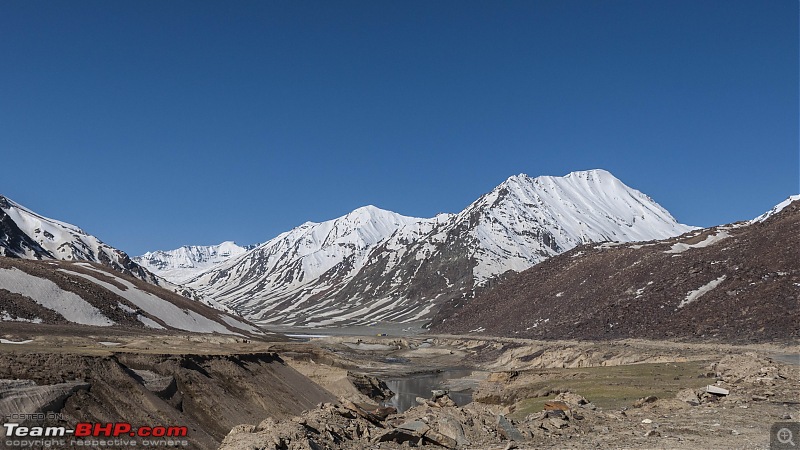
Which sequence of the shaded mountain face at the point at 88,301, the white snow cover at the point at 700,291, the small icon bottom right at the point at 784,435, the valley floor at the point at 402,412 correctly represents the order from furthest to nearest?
1. the white snow cover at the point at 700,291
2. the shaded mountain face at the point at 88,301
3. the valley floor at the point at 402,412
4. the small icon bottom right at the point at 784,435

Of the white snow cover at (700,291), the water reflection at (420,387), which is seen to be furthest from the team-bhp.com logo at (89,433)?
the white snow cover at (700,291)

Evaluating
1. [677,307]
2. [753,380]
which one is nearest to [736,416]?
[753,380]

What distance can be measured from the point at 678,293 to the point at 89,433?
379 ft

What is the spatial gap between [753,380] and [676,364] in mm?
28518

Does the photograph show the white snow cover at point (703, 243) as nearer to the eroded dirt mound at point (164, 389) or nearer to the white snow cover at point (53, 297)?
the eroded dirt mound at point (164, 389)

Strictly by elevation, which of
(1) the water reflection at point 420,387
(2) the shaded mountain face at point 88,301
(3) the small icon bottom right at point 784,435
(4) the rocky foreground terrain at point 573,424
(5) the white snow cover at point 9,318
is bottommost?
(1) the water reflection at point 420,387

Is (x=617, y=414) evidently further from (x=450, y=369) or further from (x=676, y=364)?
(x=450, y=369)

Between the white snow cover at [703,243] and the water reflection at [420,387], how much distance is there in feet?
244

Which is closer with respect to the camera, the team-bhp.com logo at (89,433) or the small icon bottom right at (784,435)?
the small icon bottom right at (784,435)

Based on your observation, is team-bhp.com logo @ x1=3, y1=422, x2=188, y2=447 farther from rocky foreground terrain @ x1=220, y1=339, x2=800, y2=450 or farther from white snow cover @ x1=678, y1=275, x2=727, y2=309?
white snow cover @ x1=678, y1=275, x2=727, y2=309

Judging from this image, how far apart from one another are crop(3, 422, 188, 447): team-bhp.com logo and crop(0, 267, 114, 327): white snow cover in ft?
248

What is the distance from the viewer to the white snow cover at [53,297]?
94.4 meters

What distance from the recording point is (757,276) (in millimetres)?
104312

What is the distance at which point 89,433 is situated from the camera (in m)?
25.0
